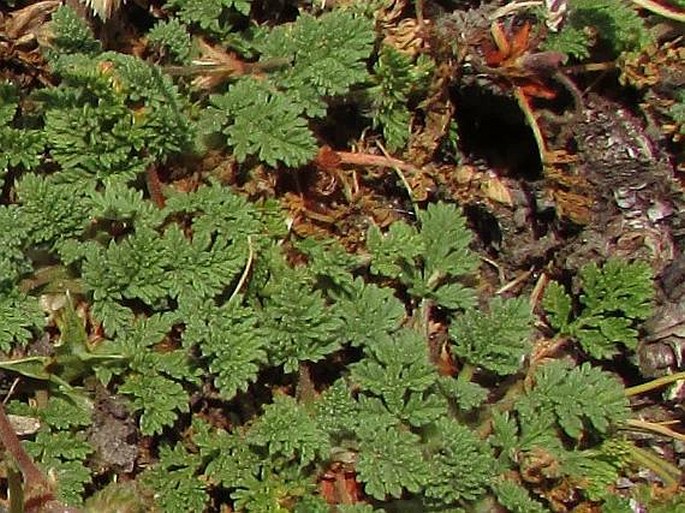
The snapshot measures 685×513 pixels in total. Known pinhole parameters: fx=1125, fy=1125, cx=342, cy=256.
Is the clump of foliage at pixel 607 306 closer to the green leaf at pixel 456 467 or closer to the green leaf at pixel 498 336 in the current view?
the green leaf at pixel 498 336

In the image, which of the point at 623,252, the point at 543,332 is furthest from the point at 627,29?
the point at 543,332

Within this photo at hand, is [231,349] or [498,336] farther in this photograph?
[498,336]

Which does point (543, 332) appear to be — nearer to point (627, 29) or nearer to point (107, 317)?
point (627, 29)

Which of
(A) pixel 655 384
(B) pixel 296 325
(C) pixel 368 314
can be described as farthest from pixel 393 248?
(A) pixel 655 384

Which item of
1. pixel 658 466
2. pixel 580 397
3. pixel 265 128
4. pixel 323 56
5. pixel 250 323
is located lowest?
pixel 658 466

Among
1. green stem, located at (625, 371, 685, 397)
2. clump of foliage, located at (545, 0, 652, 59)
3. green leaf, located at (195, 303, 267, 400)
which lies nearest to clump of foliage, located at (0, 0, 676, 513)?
green leaf, located at (195, 303, 267, 400)

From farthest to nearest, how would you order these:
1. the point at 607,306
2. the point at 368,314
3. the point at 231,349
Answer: the point at 607,306
the point at 368,314
the point at 231,349

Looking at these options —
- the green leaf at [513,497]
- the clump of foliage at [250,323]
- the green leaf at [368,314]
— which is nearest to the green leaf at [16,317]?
the clump of foliage at [250,323]

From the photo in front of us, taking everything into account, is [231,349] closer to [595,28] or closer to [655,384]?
[655,384]

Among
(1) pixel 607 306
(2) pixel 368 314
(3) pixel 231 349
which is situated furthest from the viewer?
(1) pixel 607 306

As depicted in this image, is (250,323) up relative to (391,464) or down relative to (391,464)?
up
